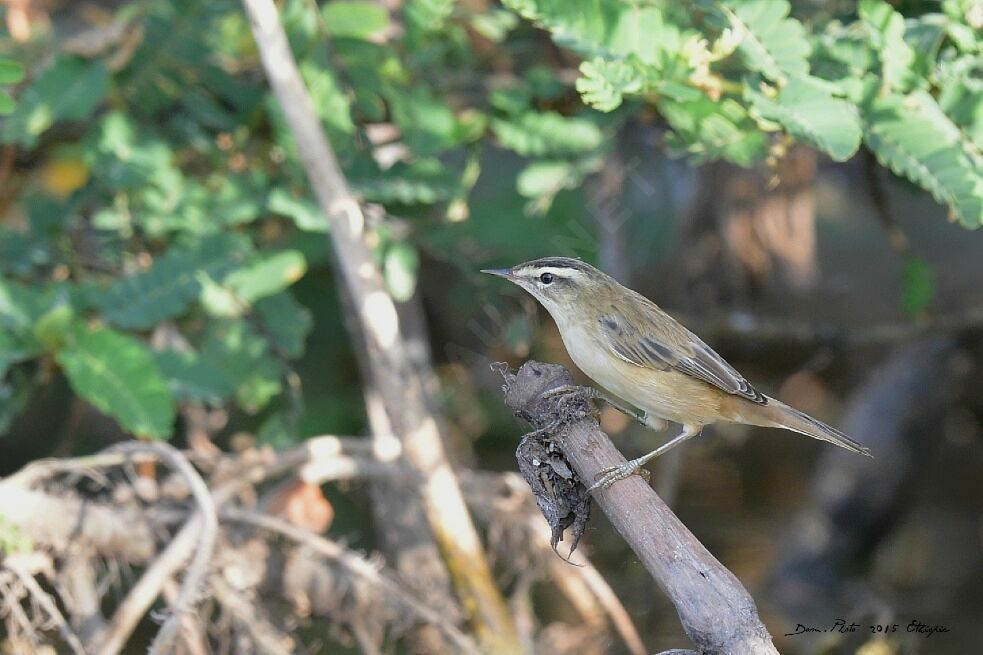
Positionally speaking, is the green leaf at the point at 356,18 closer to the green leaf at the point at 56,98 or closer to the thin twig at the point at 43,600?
the green leaf at the point at 56,98

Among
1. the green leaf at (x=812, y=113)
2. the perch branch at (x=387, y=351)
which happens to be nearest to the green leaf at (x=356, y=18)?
the perch branch at (x=387, y=351)

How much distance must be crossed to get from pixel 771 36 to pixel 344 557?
234 cm

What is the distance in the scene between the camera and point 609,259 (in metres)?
5.51

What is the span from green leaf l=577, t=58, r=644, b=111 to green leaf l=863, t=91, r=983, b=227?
0.78 metres

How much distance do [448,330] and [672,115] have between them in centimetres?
322

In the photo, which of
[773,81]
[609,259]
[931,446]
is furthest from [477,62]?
[931,446]

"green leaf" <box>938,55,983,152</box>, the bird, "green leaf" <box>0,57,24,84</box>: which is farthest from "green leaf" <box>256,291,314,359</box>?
"green leaf" <box>938,55,983,152</box>

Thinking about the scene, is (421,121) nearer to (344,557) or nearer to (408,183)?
(408,183)

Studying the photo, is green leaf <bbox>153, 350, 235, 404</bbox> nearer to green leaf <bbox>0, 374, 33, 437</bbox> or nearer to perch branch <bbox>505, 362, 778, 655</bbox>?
green leaf <bbox>0, 374, 33, 437</bbox>

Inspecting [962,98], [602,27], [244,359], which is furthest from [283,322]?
[962,98]

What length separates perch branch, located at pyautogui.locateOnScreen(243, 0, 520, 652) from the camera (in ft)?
13.2

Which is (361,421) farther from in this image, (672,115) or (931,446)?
(931,446)

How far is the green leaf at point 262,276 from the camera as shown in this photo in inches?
170

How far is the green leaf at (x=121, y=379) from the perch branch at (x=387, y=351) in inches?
31.0
